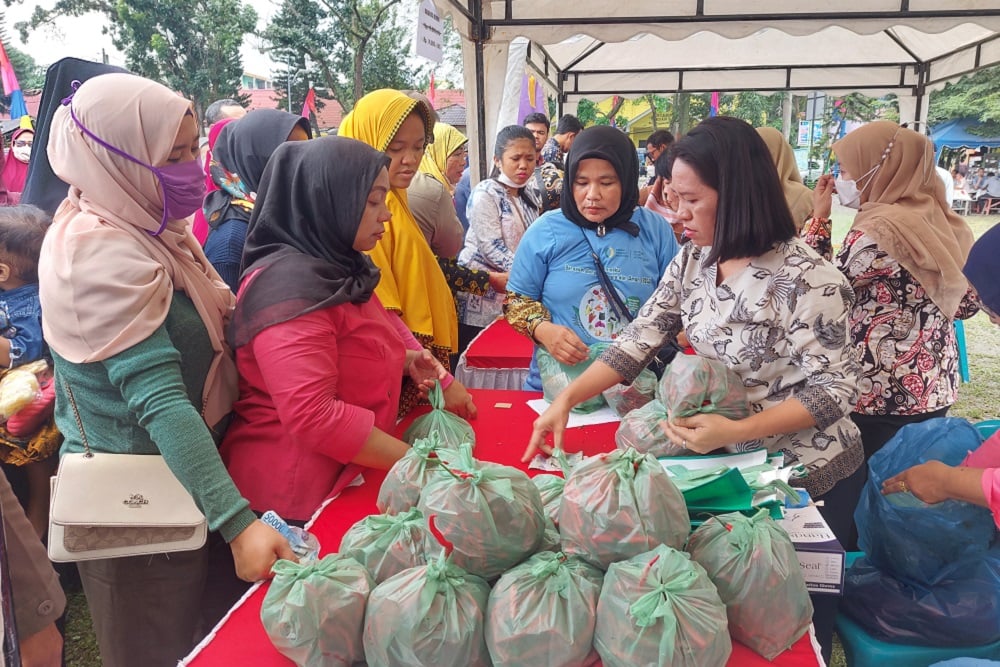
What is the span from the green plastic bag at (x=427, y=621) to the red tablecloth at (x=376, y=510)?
0.79ft

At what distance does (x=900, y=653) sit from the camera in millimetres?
1764

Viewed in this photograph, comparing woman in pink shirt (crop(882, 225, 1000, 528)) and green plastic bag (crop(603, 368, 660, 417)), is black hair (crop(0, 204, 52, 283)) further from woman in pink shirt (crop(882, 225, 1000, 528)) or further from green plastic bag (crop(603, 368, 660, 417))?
woman in pink shirt (crop(882, 225, 1000, 528))

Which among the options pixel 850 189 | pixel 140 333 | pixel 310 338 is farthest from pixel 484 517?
pixel 850 189

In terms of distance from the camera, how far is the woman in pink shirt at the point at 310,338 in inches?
58.0

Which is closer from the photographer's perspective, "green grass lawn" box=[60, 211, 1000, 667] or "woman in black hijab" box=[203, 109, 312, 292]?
"woman in black hijab" box=[203, 109, 312, 292]

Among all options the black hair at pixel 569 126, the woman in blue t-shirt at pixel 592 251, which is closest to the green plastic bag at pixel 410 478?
the woman in blue t-shirt at pixel 592 251

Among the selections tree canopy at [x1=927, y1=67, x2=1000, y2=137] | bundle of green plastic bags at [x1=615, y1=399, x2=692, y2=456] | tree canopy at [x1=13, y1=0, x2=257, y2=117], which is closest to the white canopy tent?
bundle of green plastic bags at [x1=615, y1=399, x2=692, y2=456]

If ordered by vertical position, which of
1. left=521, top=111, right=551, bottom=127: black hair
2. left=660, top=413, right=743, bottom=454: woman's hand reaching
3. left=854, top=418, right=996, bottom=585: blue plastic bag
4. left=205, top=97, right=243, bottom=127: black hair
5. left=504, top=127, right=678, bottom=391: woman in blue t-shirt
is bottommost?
left=854, top=418, right=996, bottom=585: blue plastic bag

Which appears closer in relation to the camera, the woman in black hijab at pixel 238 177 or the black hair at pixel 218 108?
the woman in black hijab at pixel 238 177

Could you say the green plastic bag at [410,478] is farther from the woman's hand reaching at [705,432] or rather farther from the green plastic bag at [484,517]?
the woman's hand reaching at [705,432]

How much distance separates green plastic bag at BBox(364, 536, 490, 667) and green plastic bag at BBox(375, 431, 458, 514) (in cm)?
30

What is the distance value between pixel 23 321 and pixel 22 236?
29 cm

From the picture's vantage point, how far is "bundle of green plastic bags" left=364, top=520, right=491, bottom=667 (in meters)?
0.93

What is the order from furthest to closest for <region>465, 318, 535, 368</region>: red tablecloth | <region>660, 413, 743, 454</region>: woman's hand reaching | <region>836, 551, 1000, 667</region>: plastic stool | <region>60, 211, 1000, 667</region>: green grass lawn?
1. <region>465, 318, 535, 368</region>: red tablecloth
2. <region>60, 211, 1000, 667</region>: green grass lawn
3. <region>836, 551, 1000, 667</region>: plastic stool
4. <region>660, 413, 743, 454</region>: woman's hand reaching
